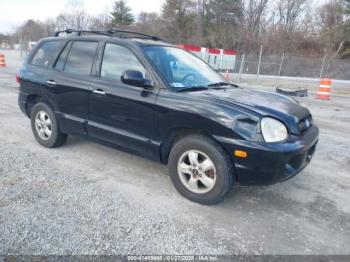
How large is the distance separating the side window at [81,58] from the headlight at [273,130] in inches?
97.6

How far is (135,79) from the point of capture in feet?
11.2

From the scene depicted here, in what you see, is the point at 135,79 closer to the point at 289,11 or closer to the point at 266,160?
the point at 266,160

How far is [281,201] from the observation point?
11.3 feet

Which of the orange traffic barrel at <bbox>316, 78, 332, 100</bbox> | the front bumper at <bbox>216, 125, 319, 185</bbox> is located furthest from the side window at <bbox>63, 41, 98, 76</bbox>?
the orange traffic barrel at <bbox>316, 78, 332, 100</bbox>

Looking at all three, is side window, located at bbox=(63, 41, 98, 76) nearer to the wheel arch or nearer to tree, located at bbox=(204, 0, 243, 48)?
the wheel arch

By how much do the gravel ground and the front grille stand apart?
83 centimetres

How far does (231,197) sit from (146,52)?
204 centimetres

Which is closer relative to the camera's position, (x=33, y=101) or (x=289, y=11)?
(x=33, y=101)

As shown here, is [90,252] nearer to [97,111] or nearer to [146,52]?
[97,111]

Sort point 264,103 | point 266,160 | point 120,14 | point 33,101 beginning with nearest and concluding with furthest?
point 266,160
point 264,103
point 33,101
point 120,14

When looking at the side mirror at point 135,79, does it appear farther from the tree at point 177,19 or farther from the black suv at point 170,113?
the tree at point 177,19

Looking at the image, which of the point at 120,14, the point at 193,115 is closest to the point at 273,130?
the point at 193,115

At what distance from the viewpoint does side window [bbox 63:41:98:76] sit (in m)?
4.13

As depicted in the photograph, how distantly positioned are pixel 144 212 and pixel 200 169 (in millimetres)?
751
